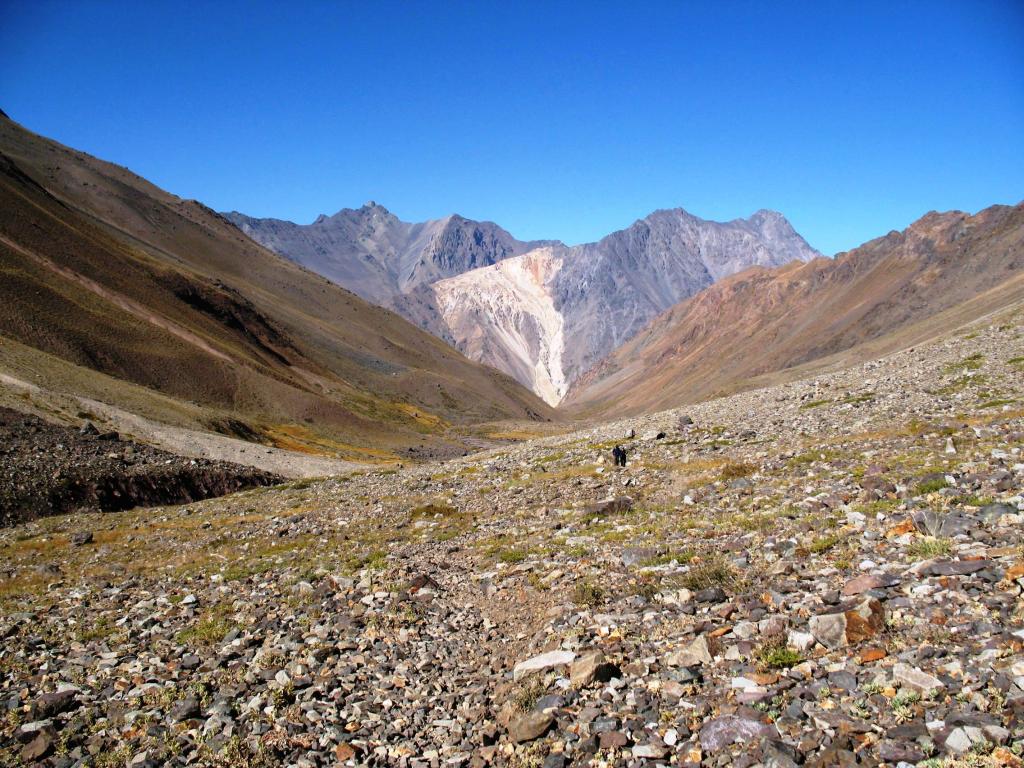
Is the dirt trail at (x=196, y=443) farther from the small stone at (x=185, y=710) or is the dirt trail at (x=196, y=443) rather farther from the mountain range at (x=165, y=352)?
the small stone at (x=185, y=710)

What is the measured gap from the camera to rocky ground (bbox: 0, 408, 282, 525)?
35.1 m

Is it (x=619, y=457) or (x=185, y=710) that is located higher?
(x=619, y=457)

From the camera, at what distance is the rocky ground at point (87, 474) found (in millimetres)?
35062

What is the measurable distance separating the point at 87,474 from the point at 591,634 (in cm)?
3843

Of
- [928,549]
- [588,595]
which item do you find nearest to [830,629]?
[928,549]

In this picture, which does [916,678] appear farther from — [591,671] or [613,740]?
[591,671]

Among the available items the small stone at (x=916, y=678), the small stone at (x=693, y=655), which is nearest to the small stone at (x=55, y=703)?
the small stone at (x=693, y=655)

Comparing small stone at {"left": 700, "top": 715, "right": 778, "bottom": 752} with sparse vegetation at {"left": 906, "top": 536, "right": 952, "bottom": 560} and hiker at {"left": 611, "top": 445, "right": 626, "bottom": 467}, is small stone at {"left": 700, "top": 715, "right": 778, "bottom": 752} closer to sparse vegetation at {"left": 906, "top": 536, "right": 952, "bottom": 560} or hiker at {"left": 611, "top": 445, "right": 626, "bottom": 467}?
sparse vegetation at {"left": 906, "top": 536, "right": 952, "bottom": 560}

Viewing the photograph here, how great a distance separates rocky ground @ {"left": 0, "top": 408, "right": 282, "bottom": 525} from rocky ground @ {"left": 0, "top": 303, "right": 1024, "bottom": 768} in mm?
15241

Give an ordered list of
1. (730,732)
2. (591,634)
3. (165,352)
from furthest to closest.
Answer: (165,352)
(591,634)
(730,732)

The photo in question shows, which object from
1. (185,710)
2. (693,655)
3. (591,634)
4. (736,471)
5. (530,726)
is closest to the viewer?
(530,726)

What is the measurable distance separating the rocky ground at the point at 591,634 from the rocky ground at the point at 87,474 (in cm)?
1524

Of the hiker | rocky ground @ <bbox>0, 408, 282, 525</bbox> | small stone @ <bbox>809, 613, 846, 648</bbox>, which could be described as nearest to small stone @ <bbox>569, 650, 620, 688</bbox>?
small stone @ <bbox>809, 613, 846, 648</bbox>

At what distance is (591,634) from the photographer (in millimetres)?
11336
